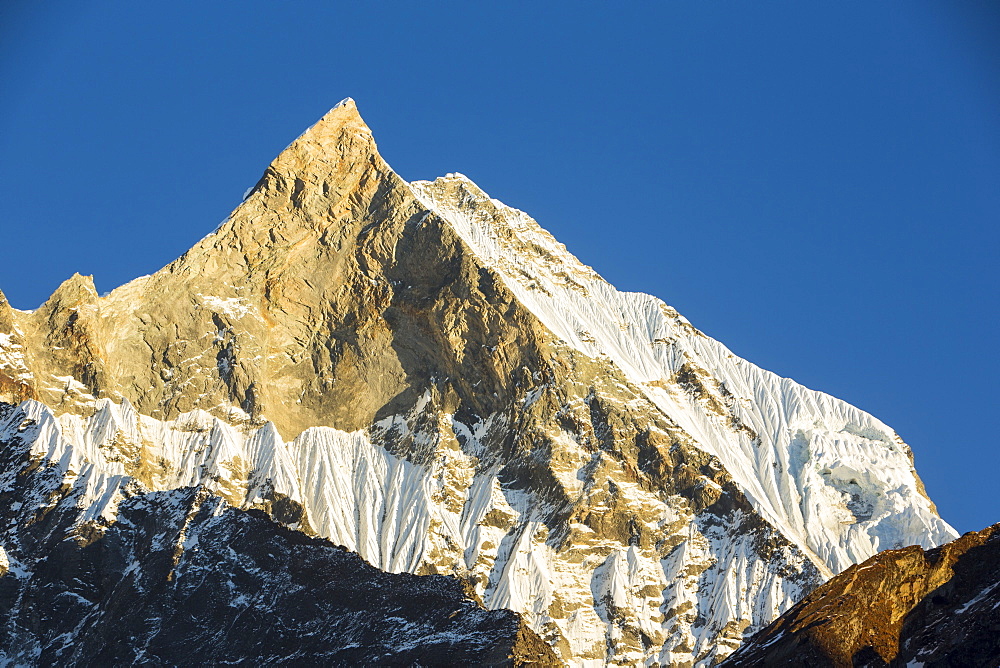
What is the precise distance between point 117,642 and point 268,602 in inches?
523

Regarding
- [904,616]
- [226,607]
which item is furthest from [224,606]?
[904,616]

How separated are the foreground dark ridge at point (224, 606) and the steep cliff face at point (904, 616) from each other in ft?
117

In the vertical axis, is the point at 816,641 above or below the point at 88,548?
below

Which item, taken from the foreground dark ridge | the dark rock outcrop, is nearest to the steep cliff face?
the dark rock outcrop

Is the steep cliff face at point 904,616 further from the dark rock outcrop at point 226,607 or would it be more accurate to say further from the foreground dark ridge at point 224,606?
the foreground dark ridge at point 224,606

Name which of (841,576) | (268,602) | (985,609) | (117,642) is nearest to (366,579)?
(268,602)

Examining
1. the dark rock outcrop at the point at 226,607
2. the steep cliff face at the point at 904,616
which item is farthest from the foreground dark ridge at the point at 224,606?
the steep cliff face at the point at 904,616

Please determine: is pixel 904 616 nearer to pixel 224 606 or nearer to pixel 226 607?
pixel 226 607

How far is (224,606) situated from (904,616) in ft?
226

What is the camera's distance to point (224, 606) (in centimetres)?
19250

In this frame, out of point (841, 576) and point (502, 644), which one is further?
point (502, 644)

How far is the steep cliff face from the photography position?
440 feet

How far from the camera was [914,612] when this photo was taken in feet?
472

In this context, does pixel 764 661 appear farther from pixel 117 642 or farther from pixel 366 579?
pixel 117 642
